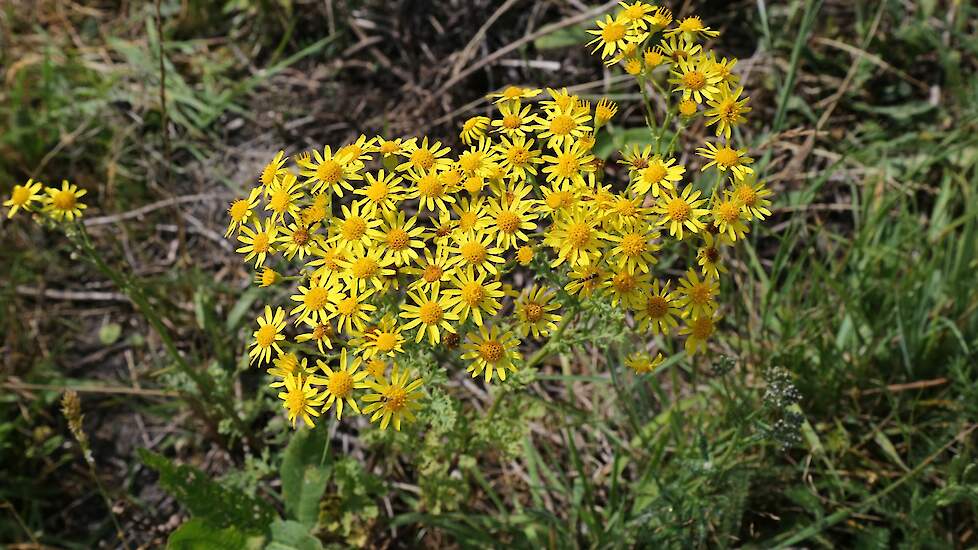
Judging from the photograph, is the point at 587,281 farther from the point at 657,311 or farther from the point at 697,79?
the point at 697,79

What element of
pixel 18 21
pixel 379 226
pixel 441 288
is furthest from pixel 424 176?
pixel 18 21

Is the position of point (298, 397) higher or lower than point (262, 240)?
lower

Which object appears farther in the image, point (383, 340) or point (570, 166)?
point (570, 166)

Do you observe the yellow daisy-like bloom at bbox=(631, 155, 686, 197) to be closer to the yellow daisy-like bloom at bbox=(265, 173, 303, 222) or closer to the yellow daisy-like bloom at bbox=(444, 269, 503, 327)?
the yellow daisy-like bloom at bbox=(444, 269, 503, 327)

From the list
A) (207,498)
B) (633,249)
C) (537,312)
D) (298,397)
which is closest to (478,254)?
(537,312)

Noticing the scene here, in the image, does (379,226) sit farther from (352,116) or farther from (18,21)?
(18,21)
